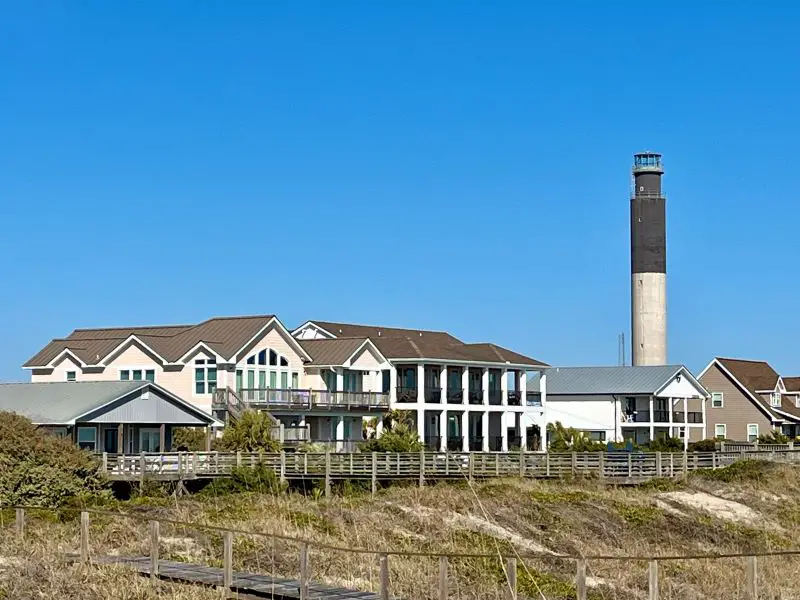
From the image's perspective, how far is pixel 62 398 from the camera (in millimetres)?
47875

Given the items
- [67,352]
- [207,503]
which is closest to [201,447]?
[67,352]

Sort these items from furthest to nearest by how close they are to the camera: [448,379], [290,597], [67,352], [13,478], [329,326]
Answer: [329,326] → [448,379] → [67,352] → [13,478] → [290,597]

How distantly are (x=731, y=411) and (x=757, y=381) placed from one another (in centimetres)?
311

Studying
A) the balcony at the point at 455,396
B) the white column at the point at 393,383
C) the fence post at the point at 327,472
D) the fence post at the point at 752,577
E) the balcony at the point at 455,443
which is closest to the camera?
the fence post at the point at 752,577

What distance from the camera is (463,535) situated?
31688 mm

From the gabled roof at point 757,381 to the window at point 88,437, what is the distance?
161 ft

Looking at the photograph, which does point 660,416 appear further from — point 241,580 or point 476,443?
point 241,580

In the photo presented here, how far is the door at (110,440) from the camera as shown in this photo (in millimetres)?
48000

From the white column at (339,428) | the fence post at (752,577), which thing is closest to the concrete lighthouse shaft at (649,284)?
the white column at (339,428)

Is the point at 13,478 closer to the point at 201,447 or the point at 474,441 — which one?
the point at 201,447

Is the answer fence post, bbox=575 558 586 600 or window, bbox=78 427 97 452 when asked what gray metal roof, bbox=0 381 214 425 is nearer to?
window, bbox=78 427 97 452

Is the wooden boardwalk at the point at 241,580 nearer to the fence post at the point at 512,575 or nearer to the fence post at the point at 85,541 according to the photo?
the fence post at the point at 85,541

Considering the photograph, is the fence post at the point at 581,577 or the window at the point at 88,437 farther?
the window at the point at 88,437

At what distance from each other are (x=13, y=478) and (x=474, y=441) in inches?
1456
